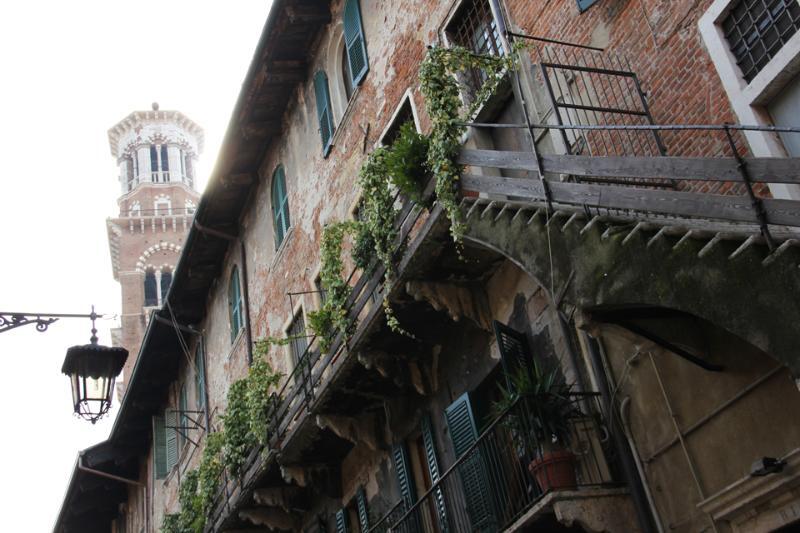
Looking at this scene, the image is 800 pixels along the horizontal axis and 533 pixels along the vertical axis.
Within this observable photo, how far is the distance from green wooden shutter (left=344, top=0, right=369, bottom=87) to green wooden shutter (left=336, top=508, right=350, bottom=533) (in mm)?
6324

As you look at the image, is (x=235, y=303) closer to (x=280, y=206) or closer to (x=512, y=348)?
(x=280, y=206)

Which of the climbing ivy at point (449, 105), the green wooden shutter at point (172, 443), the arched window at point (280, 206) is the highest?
the arched window at point (280, 206)

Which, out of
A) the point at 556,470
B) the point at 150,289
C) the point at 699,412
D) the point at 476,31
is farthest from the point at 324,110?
the point at 150,289

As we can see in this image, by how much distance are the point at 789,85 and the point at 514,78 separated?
11.9ft

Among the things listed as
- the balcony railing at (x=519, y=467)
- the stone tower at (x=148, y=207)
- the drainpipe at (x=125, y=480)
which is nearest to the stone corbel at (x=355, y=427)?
the balcony railing at (x=519, y=467)

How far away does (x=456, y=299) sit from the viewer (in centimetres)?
1099

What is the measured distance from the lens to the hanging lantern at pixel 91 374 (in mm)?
10422

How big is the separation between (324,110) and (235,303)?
226 inches

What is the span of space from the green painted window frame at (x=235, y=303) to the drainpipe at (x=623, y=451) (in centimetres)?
1150

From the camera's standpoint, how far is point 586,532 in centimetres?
859

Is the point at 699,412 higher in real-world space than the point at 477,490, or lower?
lower

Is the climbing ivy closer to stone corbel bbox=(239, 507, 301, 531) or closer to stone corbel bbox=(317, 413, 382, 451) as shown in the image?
stone corbel bbox=(317, 413, 382, 451)

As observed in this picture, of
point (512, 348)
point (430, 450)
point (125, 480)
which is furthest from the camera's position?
point (125, 480)

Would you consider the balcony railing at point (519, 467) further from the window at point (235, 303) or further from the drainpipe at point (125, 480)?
the drainpipe at point (125, 480)
